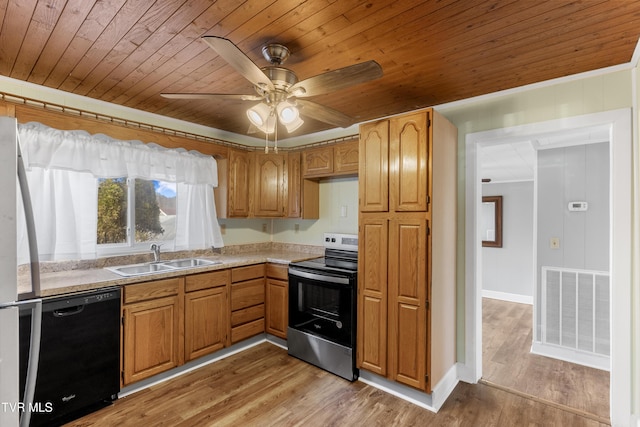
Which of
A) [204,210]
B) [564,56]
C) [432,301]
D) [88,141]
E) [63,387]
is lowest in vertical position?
[63,387]

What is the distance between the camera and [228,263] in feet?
10.0

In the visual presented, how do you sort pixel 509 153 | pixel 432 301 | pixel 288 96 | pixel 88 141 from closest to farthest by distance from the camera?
1. pixel 288 96
2. pixel 432 301
3. pixel 88 141
4. pixel 509 153

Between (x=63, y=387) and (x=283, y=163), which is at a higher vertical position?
(x=283, y=163)

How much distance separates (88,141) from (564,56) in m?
3.57

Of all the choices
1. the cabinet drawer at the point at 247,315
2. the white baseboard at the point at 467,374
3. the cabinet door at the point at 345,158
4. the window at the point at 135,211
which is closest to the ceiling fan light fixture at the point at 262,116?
the cabinet door at the point at 345,158

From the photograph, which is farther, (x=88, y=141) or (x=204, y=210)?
(x=204, y=210)

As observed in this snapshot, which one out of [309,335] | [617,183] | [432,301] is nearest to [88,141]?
[309,335]

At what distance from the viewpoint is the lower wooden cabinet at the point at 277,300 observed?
3242 mm

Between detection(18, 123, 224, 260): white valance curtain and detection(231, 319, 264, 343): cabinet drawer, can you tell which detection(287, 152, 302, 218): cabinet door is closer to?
detection(18, 123, 224, 260): white valance curtain

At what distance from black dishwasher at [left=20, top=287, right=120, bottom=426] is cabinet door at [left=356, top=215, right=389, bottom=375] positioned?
1900mm

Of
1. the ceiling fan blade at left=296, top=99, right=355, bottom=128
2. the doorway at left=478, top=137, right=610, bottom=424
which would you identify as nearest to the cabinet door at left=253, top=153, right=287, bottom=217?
the ceiling fan blade at left=296, top=99, right=355, bottom=128

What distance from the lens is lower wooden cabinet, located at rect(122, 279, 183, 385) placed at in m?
2.40

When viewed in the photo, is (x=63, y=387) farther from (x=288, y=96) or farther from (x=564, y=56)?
(x=564, y=56)

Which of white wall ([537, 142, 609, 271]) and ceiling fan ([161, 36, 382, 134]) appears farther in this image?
white wall ([537, 142, 609, 271])
